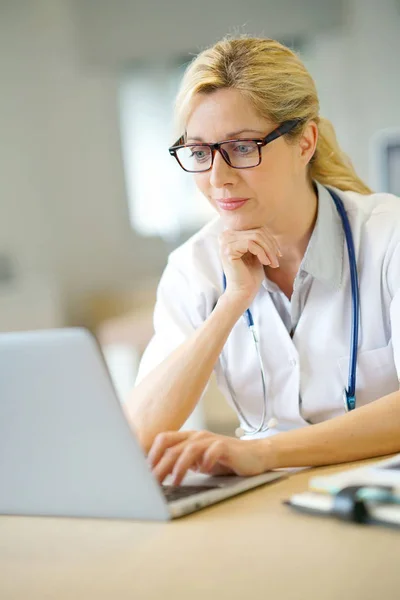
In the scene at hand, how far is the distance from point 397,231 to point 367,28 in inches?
128

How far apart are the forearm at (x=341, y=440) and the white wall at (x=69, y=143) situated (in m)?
3.55

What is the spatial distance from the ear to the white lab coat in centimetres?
11

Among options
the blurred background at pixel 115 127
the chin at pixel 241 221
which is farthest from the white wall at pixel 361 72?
the chin at pixel 241 221

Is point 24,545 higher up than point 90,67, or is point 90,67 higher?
point 90,67

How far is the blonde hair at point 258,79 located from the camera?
1.44 meters

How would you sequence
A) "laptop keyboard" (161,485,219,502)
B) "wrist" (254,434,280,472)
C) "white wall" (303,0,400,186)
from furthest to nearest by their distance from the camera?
"white wall" (303,0,400,186) < "wrist" (254,434,280,472) < "laptop keyboard" (161,485,219,502)

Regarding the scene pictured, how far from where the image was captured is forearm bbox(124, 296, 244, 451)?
1.34m

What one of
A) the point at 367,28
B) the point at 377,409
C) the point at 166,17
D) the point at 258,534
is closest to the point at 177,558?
the point at 258,534

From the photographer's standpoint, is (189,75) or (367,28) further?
(367,28)

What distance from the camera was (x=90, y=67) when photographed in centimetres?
490

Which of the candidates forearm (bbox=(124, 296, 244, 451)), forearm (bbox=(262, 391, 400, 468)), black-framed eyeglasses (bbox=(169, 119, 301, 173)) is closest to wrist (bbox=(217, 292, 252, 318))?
forearm (bbox=(124, 296, 244, 451))

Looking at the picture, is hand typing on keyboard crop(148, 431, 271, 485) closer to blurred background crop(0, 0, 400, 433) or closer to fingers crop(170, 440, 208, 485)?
fingers crop(170, 440, 208, 485)

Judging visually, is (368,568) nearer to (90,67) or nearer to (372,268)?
(372,268)

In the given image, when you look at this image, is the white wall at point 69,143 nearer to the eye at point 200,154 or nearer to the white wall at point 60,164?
the white wall at point 60,164
